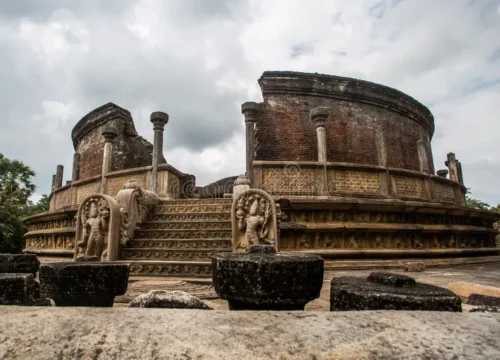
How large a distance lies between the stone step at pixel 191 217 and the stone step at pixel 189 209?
154mm

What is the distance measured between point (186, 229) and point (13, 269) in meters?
3.54

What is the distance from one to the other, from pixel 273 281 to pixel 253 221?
3.00 meters

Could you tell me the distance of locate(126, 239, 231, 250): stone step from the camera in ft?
17.8

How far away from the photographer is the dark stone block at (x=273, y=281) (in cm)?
175

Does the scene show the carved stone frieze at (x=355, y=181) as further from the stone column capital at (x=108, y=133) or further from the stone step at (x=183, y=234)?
the stone column capital at (x=108, y=133)

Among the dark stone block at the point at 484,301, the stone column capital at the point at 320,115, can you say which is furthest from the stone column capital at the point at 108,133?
the dark stone block at the point at 484,301

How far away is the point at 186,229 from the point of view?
5.99 meters

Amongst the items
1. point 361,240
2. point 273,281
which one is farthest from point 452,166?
point 273,281

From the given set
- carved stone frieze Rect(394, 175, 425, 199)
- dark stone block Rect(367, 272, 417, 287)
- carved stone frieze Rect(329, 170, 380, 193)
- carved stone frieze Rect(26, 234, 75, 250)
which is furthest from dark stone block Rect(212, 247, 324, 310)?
carved stone frieze Rect(26, 234, 75, 250)

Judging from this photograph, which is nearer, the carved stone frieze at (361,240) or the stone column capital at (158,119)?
the carved stone frieze at (361,240)

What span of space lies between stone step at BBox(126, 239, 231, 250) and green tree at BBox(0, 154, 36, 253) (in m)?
9.83

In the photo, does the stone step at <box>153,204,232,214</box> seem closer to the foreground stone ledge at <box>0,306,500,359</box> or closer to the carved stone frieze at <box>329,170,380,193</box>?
the carved stone frieze at <box>329,170,380,193</box>

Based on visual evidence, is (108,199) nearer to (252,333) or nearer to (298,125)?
(252,333)

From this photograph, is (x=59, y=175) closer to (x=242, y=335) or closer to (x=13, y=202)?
(x=13, y=202)
